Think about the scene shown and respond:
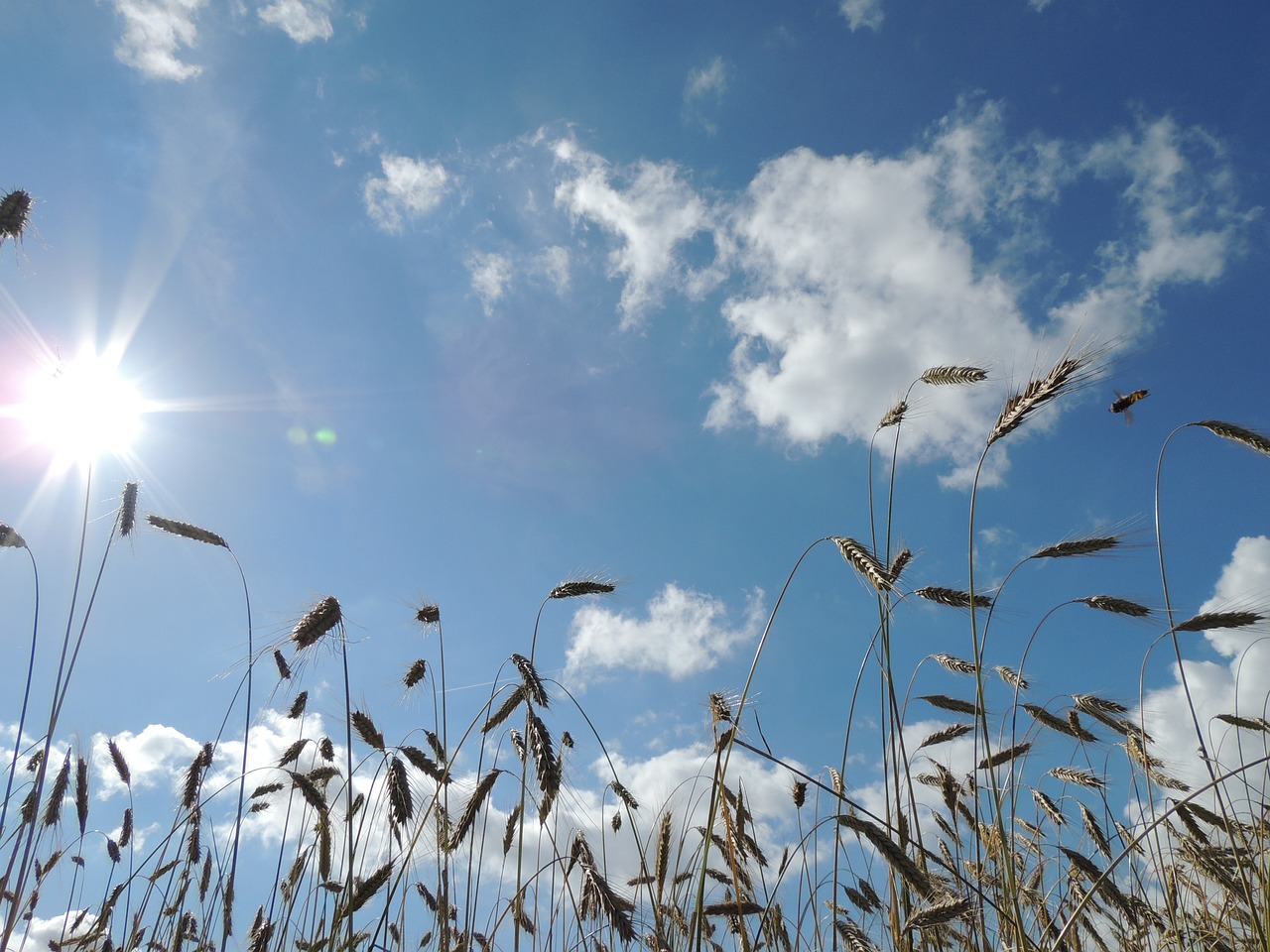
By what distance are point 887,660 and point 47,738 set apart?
5020 mm

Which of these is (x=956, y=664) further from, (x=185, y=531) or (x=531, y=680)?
(x=185, y=531)

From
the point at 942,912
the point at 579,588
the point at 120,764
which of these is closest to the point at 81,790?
the point at 120,764

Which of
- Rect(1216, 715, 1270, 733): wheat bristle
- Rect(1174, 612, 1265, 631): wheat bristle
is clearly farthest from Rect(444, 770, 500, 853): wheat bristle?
Rect(1216, 715, 1270, 733): wheat bristle

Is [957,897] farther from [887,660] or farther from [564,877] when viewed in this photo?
[564,877]

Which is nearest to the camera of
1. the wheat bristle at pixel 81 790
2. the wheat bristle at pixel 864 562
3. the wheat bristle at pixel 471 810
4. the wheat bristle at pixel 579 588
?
the wheat bristle at pixel 864 562

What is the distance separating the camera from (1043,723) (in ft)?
18.7

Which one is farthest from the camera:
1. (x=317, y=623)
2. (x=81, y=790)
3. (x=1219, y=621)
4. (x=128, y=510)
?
(x=81, y=790)

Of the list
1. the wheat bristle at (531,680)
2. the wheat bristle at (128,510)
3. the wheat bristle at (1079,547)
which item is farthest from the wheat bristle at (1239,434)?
the wheat bristle at (128,510)

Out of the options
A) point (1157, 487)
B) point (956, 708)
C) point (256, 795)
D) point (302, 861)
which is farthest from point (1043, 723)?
point (256, 795)

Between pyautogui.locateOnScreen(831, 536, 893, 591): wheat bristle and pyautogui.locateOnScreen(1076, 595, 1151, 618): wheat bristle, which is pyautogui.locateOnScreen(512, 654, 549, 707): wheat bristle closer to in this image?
pyautogui.locateOnScreen(831, 536, 893, 591): wheat bristle

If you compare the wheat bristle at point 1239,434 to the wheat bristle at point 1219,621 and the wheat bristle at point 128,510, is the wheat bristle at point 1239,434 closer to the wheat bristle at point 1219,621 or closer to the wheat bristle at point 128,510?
the wheat bristle at point 1219,621

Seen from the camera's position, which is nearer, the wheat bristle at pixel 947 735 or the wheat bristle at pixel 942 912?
the wheat bristle at pixel 942 912

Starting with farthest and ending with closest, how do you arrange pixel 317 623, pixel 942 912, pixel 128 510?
pixel 128 510, pixel 317 623, pixel 942 912

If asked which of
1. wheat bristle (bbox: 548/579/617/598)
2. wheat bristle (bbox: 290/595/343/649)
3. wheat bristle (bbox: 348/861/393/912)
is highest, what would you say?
wheat bristle (bbox: 548/579/617/598)
